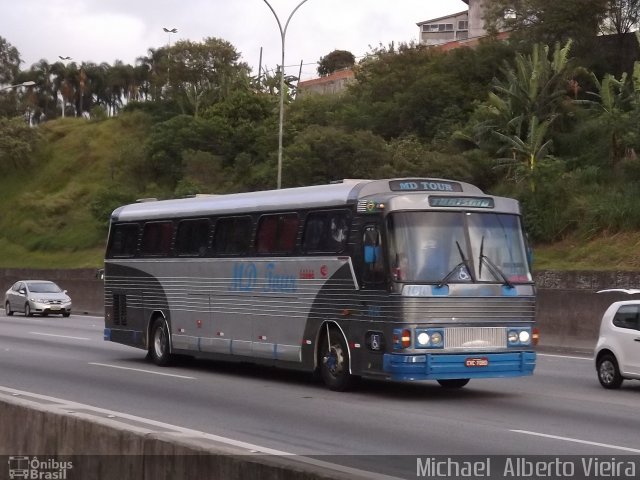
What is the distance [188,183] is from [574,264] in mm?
31331

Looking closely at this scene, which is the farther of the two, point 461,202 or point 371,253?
point 461,202

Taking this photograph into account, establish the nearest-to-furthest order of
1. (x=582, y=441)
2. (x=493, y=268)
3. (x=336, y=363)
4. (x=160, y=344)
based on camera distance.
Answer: (x=582, y=441)
(x=493, y=268)
(x=336, y=363)
(x=160, y=344)

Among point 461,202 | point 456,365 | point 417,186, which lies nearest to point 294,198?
point 417,186

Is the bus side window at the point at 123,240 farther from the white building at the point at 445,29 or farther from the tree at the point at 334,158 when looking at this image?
the white building at the point at 445,29

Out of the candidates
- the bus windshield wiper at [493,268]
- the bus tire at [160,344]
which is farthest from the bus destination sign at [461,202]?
the bus tire at [160,344]

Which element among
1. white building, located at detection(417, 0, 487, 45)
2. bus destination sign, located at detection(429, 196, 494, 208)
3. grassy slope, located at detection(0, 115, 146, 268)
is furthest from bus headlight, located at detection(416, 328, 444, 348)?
white building, located at detection(417, 0, 487, 45)

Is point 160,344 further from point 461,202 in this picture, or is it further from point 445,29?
point 445,29

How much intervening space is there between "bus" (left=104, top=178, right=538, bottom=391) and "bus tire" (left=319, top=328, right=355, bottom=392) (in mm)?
22

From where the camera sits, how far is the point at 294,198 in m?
18.5

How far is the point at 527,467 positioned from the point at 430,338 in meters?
5.20

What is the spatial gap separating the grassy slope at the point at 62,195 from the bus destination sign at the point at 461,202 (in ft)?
172

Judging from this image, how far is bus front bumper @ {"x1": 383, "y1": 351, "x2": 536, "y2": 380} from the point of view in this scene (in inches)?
616

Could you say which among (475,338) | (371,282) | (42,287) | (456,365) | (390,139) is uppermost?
(390,139)

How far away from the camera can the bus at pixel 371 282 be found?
15922 millimetres
